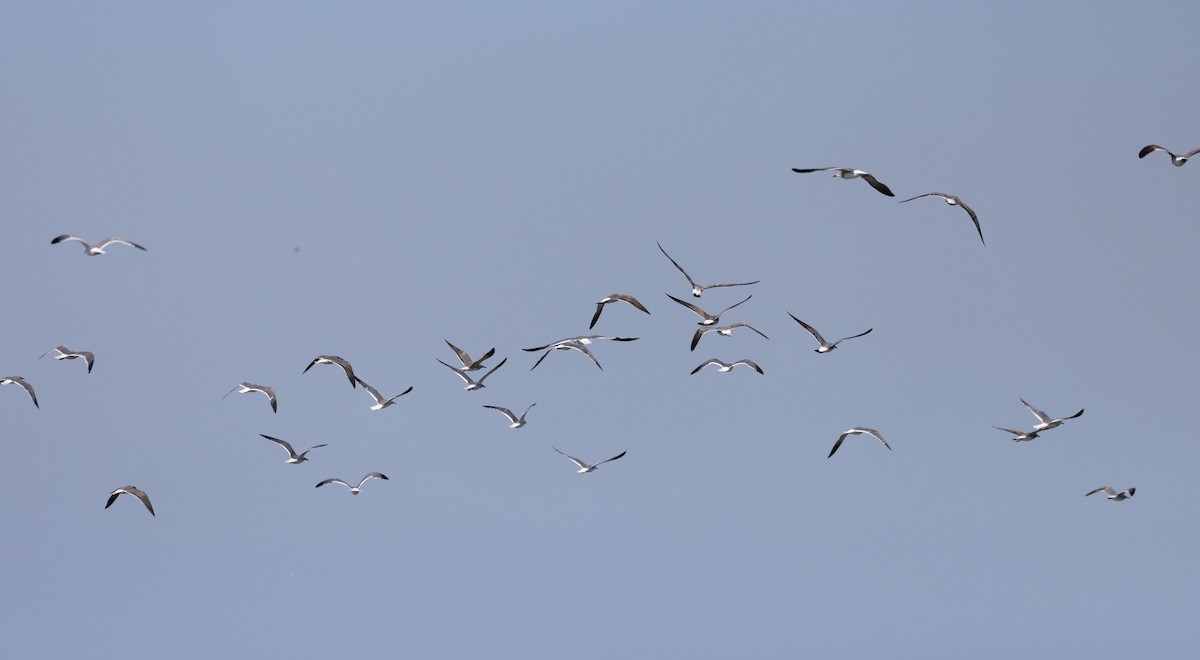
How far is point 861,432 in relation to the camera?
2517 inches

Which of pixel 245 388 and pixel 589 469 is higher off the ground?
pixel 245 388

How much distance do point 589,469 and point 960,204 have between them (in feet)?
66.9

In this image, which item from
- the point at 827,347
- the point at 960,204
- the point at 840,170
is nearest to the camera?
the point at 840,170

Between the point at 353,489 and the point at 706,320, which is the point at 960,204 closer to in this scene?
the point at 706,320

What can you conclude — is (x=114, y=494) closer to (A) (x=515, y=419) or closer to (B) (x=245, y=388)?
(B) (x=245, y=388)

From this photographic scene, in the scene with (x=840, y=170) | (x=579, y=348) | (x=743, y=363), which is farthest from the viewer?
(x=743, y=363)

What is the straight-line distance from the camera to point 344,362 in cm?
5881

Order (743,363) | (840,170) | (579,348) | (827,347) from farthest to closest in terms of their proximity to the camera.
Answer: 1. (743,363)
2. (827,347)
3. (579,348)
4. (840,170)

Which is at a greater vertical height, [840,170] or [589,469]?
[840,170]

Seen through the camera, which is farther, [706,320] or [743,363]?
[743,363]

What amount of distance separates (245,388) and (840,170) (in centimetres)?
2309

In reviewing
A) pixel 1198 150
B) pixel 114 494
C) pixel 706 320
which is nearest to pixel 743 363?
pixel 706 320

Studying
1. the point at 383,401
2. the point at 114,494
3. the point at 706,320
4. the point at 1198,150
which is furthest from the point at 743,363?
the point at 114,494

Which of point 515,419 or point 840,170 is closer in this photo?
point 840,170
